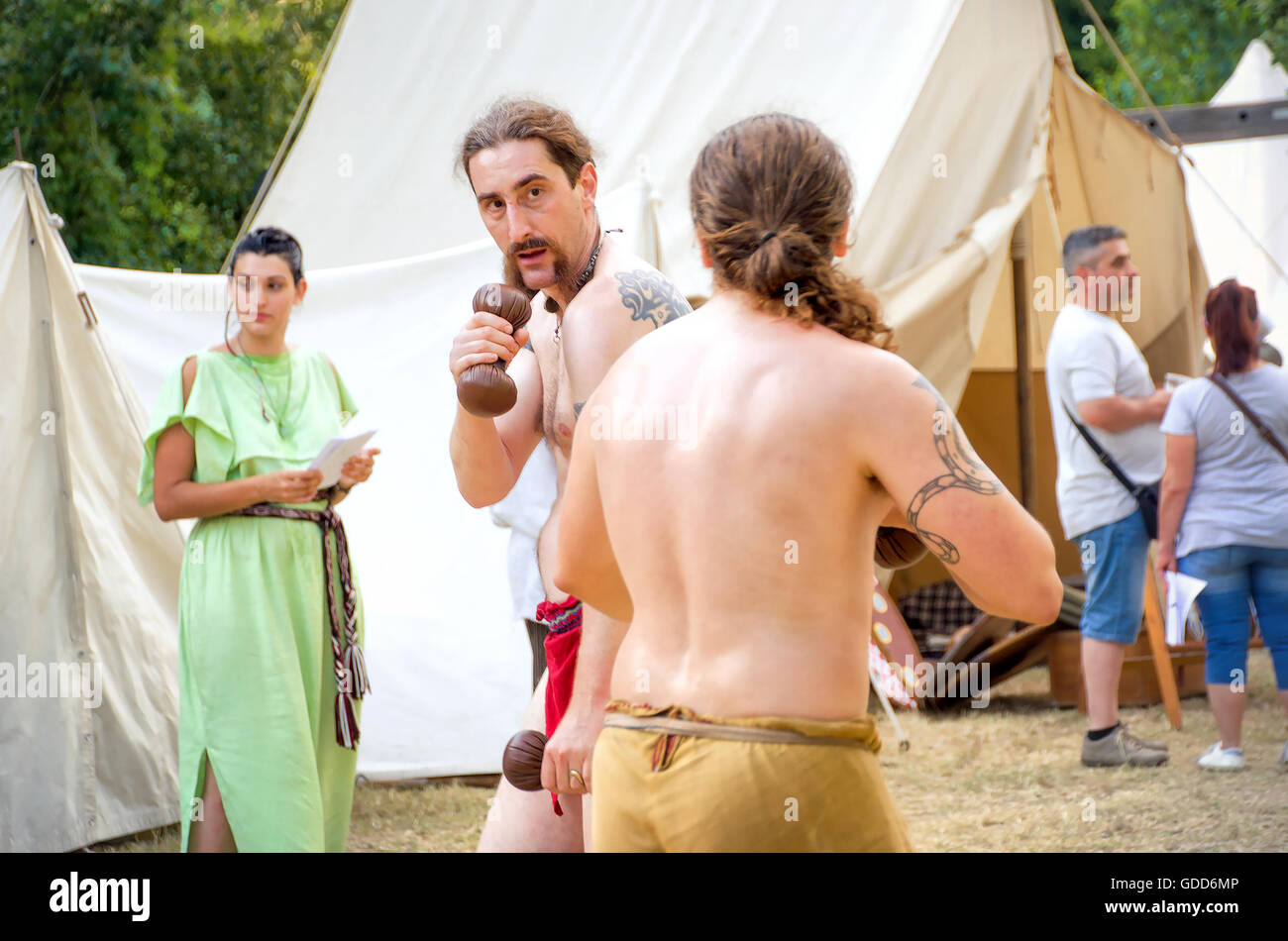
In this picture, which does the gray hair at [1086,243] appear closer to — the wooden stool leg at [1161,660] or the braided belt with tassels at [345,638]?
the wooden stool leg at [1161,660]

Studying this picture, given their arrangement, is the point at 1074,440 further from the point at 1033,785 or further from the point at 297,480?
the point at 297,480

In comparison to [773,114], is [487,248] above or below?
above

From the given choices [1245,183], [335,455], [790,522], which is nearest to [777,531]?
[790,522]

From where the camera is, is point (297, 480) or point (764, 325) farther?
point (297, 480)

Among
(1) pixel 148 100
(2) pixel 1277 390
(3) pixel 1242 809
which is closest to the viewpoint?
(3) pixel 1242 809

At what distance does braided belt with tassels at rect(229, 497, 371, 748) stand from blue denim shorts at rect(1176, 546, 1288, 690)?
2.93 metres

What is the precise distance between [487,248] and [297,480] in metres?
1.79

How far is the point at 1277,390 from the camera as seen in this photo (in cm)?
473

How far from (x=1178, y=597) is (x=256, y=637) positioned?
10.3 feet

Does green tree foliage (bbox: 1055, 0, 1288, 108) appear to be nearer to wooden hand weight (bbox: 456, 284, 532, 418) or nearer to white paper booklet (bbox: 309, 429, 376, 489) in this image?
white paper booklet (bbox: 309, 429, 376, 489)

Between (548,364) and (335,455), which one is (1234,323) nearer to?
(335,455)

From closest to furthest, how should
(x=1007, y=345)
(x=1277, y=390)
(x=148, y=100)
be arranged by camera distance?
1. (x=1277, y=390)
2. (x=1007, y=345)
3. (x=148, y=100)

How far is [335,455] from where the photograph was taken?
3473 millimetres

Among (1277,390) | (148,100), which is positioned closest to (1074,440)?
(1277,390)
